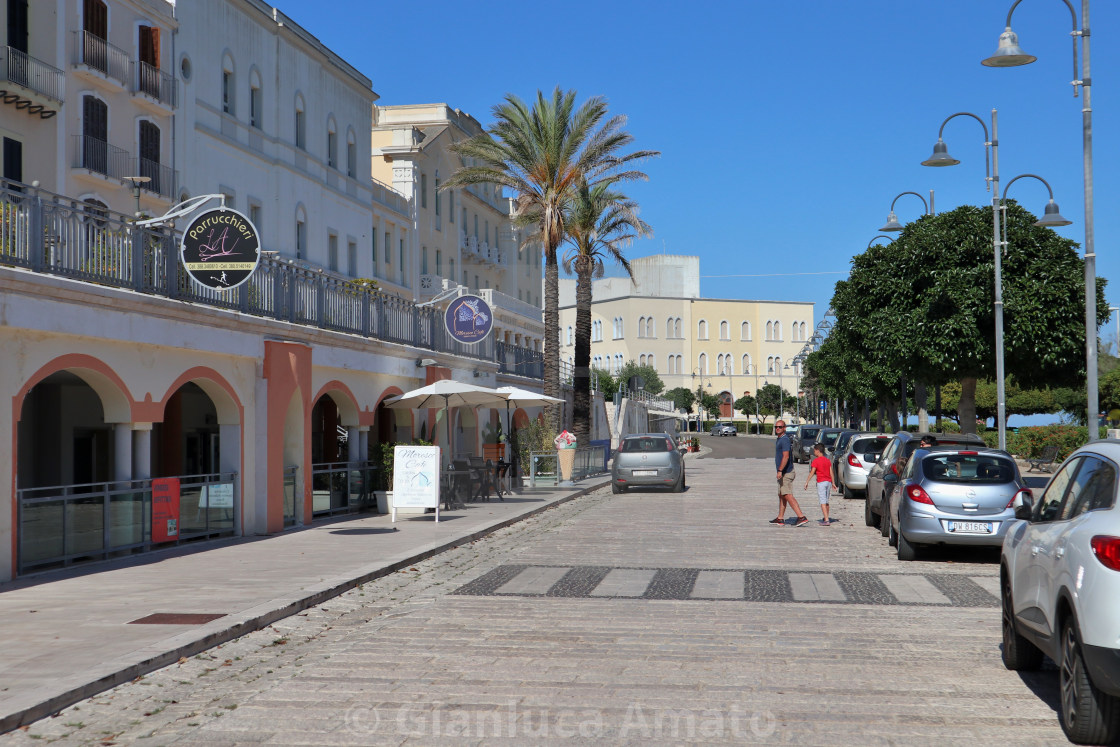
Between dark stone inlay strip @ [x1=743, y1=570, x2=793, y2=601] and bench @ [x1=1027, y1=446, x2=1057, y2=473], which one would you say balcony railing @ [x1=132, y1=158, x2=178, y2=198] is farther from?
bench @ [x1=1027, y1=446, x2=1057, y2=473]

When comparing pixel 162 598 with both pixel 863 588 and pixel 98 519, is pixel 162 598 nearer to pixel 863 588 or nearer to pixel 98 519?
pixel 98 519

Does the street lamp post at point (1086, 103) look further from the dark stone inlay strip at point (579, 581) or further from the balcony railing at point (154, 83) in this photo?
the balcony railing at point (154, 83)

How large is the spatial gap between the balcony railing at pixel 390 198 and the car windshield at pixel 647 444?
1901 cm

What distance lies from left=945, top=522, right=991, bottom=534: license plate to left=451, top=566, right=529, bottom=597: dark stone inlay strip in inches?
223

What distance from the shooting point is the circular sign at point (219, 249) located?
16.3m

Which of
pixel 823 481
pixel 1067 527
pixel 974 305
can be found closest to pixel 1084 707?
pixel 1067 527

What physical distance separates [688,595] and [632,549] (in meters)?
5.08

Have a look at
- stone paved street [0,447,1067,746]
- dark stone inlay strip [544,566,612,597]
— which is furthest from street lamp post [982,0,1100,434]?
dark stone inlay strip [544,566,612,597]

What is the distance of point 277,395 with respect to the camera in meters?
19.2

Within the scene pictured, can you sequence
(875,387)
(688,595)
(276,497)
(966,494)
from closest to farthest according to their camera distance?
1. (688,595)
2. (966,494)
3. (276,497)
4. (875,387)

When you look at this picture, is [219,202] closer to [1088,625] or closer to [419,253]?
[419,253]

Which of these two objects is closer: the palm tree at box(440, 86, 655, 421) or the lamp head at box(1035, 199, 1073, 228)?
the lamp head at box(1035, 199, 1073, 228)

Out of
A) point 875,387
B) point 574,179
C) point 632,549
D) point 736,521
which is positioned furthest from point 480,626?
point 875,387

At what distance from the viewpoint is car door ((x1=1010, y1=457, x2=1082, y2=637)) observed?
696 centimetres
